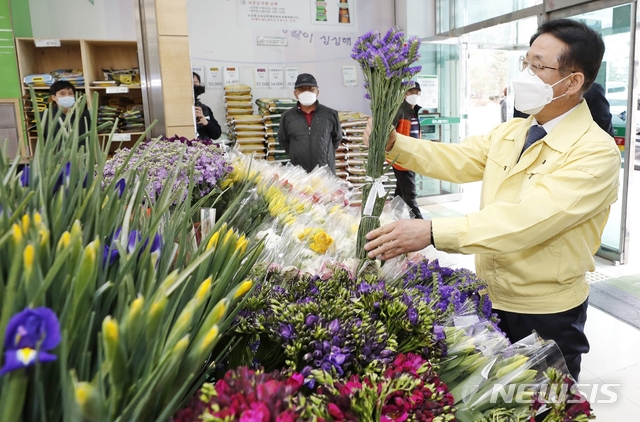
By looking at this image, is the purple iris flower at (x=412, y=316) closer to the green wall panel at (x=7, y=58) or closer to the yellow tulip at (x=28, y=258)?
the yellow tulip at (x=28, y=258)

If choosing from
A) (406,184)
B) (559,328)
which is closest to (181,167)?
(559,328)

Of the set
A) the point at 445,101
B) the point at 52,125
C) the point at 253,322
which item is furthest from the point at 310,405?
the point at 445,101

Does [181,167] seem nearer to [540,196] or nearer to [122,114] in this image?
[540,196]

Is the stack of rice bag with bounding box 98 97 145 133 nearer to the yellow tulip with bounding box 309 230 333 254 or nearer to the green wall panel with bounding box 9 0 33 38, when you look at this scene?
the green wall panel with bounding box 9 0 33 38

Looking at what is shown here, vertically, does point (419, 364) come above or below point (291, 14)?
below

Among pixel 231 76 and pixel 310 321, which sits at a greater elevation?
pixel 231 76

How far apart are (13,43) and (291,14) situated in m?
2.84

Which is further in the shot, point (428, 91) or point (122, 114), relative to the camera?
point (428, 91)

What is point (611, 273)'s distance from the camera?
3875 millimetres

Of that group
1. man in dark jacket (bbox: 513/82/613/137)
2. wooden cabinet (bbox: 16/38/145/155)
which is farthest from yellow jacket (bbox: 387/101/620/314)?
wooden cabinet (bbox: 16/38/145/155)

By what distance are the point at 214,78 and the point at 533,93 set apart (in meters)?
4.45

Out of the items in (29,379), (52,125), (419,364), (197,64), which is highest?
(197,64)

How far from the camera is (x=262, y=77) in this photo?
563 centimetres

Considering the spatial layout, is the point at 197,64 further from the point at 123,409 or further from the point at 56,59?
the point at 123,409
